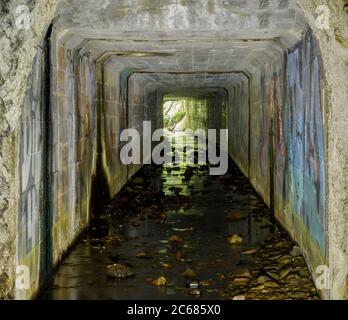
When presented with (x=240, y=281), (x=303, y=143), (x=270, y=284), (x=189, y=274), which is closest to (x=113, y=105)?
(x=303, y=143)

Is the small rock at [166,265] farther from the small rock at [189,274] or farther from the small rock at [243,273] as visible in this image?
the small rock at [243,273]

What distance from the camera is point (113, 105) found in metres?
10.9

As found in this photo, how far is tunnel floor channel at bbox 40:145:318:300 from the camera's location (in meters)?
5.21

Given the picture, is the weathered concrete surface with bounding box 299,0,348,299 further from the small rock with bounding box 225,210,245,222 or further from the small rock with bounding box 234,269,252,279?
the small rock with bounding box 225,210,245,222

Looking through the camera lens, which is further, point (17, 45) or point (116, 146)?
point (116, 146)

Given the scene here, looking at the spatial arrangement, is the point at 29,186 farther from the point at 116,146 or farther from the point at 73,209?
the point at 116,146

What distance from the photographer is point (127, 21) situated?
5.66 meters

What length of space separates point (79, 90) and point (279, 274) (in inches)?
169

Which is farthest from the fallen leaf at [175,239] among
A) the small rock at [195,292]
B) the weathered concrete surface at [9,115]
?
the weathered concrete surface at [9,115]

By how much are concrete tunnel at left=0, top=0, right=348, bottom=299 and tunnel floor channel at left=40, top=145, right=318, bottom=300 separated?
0.81 ft

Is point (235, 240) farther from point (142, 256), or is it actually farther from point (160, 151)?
point (160, 151)

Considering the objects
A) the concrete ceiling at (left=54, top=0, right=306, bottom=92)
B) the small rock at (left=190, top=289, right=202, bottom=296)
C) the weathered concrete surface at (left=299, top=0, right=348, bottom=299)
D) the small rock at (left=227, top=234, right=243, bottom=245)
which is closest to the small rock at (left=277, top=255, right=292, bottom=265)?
the small rock at (left=227, top=234, right=243, bottom=245)

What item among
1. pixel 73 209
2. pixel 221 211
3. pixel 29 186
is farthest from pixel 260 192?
pixel 29 186

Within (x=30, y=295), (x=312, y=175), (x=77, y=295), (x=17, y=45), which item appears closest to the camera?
(x=17, y=45)
